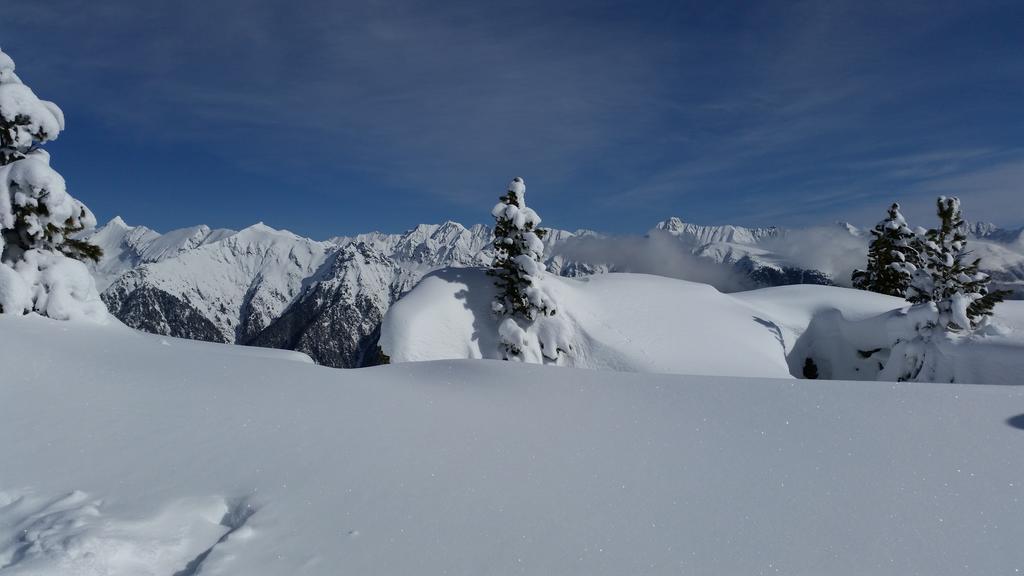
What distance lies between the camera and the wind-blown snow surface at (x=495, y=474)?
382 centimetres

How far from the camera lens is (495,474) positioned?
199 inches

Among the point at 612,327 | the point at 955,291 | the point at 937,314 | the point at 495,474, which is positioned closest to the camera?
the point at 495,474

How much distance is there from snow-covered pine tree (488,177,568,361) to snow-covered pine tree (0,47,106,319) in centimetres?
1318

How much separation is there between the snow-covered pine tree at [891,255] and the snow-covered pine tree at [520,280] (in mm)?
25490

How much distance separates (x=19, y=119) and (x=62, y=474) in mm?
12244

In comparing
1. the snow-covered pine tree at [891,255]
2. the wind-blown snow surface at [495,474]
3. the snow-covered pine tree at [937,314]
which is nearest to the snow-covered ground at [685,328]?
the snow-covered pine tree at [937,314]

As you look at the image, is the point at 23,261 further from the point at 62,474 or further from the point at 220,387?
the point at 62,474

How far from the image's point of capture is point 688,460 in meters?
→ 5.30

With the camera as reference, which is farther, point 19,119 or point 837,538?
point 19,119

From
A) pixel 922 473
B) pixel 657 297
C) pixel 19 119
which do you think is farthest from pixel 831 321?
pixel 19 119

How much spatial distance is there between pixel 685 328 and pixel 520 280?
23.9 feet

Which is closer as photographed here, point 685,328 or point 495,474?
point 495,474

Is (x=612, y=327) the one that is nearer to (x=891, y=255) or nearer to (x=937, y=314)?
(x=937, y=314)

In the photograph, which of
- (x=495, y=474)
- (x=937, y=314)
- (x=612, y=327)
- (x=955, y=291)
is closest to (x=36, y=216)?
(x=495, y=474)
